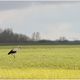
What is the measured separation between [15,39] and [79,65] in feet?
259

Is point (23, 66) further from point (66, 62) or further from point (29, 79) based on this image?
point (29, 79)

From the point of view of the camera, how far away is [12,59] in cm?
3528

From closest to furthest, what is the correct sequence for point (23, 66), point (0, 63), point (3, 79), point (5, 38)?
point (3, 79) → point (23, 66) → point (0, 63) → point (5, 38)

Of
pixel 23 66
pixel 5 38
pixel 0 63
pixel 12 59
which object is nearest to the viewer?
pixel 23 66

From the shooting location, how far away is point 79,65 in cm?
3048

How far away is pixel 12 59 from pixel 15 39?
73614mm

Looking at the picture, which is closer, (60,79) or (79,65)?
(60,79)

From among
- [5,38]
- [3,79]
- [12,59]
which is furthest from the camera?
[5,38]

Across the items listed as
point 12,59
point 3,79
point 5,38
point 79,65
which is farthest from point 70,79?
point 5,38

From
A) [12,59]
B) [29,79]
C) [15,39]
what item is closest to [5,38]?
[15,39]

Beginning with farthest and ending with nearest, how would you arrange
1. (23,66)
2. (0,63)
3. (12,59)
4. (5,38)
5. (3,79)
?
(5,38) < (12,59) < (0,63) < (23,66) < (3,79)

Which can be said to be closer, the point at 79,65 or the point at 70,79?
the point at 70,79

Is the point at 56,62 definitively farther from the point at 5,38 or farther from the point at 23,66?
the point at 5,38

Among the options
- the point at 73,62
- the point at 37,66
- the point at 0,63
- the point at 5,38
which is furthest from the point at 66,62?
the point at 5,38
